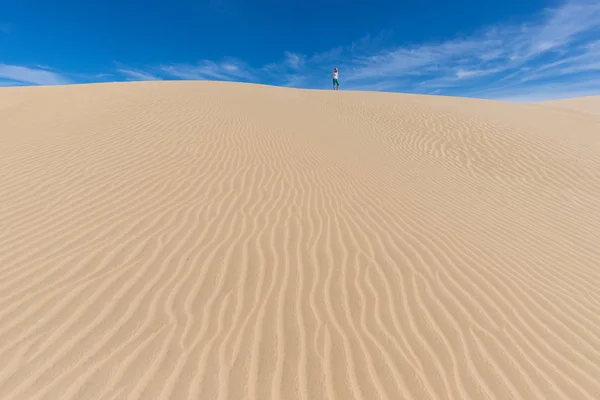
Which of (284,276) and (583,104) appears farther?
(583,104)

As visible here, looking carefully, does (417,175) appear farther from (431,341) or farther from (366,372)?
(366,372)

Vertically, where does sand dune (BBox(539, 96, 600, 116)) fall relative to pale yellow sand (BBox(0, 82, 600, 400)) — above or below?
below

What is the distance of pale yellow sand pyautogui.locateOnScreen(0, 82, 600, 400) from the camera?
248 cm

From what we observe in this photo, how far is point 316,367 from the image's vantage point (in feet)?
8.38

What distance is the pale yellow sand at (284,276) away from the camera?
8.15ft

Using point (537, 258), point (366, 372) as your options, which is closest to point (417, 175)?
point (537, 258)

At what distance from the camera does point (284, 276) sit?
3.60 m

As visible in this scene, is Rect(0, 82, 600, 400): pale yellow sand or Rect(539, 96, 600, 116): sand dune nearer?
Rect(0, 82, 600, 400): pale yellow sand

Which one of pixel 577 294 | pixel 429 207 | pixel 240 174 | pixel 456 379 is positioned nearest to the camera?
pixel 456 379

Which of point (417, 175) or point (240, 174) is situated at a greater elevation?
point (240, 174)

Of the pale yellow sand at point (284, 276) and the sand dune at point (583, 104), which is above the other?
the pale yellow sand at point (284, 276)

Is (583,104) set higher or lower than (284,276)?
lower

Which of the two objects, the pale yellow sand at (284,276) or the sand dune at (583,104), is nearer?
the pale yellow sand at (284,276)

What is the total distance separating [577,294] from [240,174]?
5.56 metres
